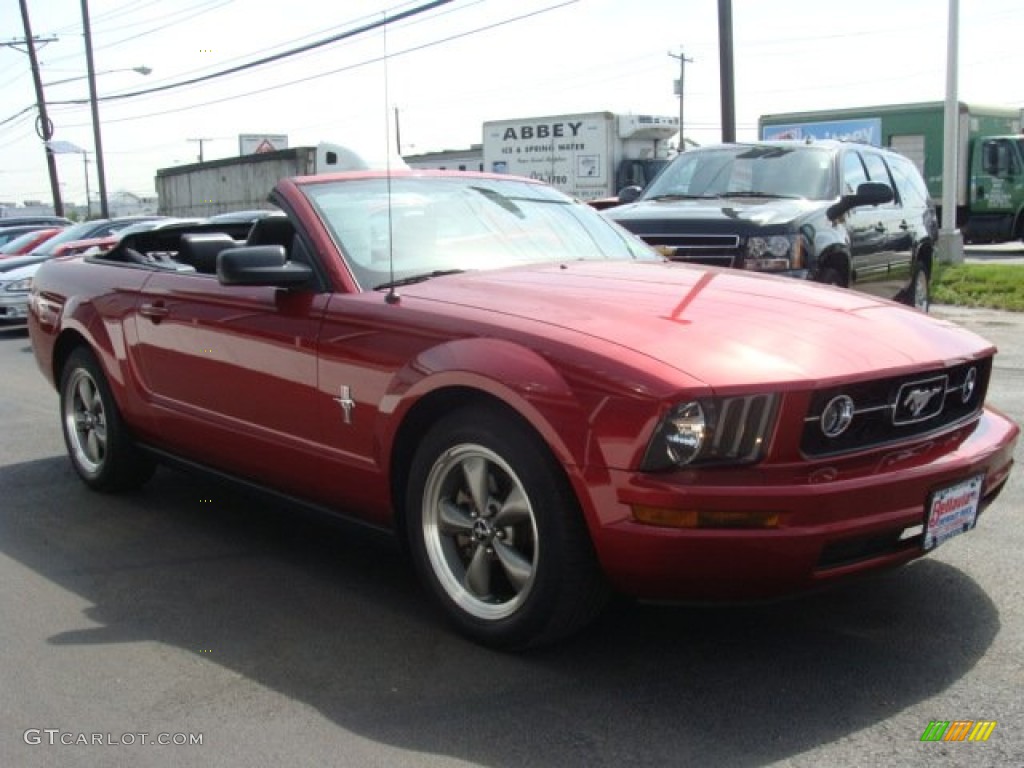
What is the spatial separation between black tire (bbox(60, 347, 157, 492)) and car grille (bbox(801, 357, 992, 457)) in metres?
3.50

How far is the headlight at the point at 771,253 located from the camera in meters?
8.28

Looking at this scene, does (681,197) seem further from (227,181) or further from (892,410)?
(227,181)

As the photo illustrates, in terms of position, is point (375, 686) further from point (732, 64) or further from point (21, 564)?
point (732, 64)

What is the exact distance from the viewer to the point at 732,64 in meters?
18.2

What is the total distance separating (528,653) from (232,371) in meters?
1.80

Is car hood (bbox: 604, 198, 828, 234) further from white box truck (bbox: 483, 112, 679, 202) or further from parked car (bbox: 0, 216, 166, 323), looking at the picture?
white box truck (bbox: 483, 112, 679, 202)

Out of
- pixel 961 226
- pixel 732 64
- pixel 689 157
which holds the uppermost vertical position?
pixel 732 64

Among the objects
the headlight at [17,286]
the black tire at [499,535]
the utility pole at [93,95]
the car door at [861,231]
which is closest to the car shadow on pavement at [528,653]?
the black tire at [499,535]

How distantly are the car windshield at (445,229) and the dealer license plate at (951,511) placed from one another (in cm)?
189

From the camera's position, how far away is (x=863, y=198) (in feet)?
28.8

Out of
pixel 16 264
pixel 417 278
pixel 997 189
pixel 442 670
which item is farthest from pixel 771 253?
pixel 997 189

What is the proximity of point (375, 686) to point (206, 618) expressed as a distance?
36.2 inches

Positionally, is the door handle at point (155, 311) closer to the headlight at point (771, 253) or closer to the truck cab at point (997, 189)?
the headlight at point (771, 253)

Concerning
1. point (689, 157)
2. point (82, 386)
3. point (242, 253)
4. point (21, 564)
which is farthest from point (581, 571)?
point (689, 157)
